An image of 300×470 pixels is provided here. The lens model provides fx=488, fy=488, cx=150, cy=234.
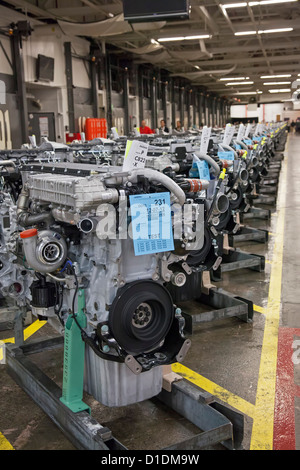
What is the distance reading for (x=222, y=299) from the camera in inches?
196

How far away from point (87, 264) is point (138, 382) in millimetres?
820

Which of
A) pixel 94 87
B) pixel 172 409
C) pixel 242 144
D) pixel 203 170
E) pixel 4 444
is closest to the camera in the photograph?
Result: pixel 4 444

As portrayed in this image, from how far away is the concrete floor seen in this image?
9.89ft

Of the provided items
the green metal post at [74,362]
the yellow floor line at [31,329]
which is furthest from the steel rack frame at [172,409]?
the yellow floor line at [31,329]

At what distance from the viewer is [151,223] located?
271cm

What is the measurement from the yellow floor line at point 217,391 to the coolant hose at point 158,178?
1517 millimetres

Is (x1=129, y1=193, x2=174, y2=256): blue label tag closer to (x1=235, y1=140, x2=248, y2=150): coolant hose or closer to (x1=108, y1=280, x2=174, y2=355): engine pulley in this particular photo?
(x1=108, y1=280, x2=174, y2=355): engine pulley

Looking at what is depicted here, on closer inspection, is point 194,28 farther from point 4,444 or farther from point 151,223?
point 4,444

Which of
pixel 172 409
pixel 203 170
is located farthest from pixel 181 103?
pixel 172 409

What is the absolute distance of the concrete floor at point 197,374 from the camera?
3016mm

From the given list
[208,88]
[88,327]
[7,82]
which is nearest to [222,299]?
[88,327]

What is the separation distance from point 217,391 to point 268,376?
18.4 inches

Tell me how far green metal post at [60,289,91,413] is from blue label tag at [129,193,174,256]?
53 cm
